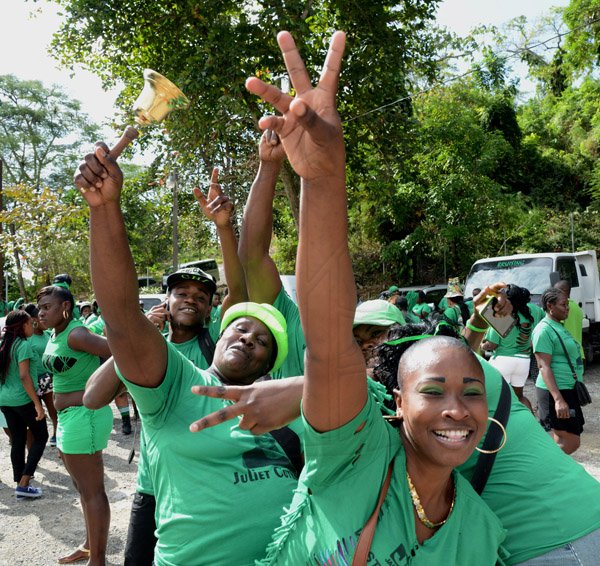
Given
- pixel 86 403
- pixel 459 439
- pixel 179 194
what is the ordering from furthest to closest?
A: pixel 179 194 < pixel 86 403 < pixel 459 439

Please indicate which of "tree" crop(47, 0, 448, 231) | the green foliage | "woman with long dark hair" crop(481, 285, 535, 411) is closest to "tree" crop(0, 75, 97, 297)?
the green foliage

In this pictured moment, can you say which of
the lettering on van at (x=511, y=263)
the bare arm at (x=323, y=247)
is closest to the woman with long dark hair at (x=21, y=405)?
the bare arm at (x=323, y=247)

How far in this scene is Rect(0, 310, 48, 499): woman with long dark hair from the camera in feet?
20.2

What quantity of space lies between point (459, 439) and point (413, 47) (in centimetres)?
1412

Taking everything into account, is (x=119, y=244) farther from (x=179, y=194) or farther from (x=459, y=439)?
(x=179, y=194)

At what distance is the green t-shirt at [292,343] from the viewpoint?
3.00m

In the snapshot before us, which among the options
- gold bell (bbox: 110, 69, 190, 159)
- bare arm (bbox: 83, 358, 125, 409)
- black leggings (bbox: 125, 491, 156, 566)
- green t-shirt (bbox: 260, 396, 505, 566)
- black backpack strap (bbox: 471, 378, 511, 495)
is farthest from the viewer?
black leggings (bbox: 125, 491, 156, 566)

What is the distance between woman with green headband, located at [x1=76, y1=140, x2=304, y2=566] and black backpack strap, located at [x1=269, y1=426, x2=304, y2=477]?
0.02 metres

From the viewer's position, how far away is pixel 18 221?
1559 cm

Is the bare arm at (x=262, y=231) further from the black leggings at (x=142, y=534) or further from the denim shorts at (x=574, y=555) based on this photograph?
the denim shorts at (x=574, y=555)

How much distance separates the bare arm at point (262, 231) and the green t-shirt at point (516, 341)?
4237 mm

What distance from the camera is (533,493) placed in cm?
172

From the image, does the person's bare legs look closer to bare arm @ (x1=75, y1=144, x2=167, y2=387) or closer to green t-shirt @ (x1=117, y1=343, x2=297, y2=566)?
green t-shirt @ (x1=117, y1=343, x2=297, y2=566)

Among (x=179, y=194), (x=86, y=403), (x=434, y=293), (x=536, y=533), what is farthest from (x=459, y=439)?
(x=179, y=194)
